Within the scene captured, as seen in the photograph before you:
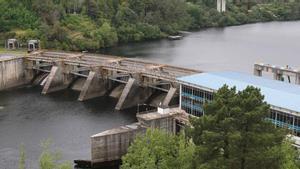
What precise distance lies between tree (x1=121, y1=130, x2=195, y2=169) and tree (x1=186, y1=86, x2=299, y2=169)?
5.78 feet

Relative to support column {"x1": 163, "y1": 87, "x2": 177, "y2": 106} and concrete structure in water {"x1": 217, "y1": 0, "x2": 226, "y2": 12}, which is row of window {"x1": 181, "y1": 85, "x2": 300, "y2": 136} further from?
concrete structure in water {"x1": 217, "y1": 0, "x2": 226, "y2": 12}

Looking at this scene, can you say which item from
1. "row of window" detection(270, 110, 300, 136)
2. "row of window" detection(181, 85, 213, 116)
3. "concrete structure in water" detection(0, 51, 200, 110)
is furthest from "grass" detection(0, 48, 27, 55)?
"row of window" detection(270, 110, 300, 136)

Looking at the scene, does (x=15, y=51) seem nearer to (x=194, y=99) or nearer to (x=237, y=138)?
(x=194, y=99)

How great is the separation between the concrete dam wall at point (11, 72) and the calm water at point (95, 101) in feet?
7.87

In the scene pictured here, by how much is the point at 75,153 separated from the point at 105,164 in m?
3.25

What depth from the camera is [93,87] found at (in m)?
67.0

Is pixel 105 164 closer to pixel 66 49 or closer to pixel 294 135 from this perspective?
pixel 294 135

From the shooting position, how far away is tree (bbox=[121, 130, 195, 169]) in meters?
29.2

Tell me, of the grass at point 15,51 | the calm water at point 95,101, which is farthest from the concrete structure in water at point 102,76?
the grass at point 15,51

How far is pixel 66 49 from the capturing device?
3893 inches

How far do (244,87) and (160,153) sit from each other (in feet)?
58.2

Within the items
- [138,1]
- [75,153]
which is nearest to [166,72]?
[75,153]

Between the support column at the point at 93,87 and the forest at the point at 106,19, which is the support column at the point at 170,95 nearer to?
the support column at the point at 93,87

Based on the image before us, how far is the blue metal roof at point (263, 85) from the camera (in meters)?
42.8
